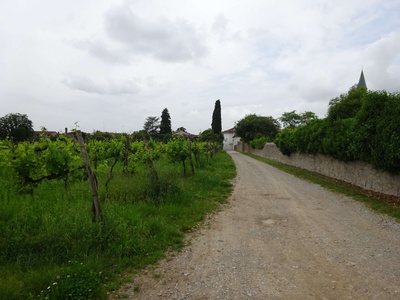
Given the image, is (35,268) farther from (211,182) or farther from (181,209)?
(211,182)

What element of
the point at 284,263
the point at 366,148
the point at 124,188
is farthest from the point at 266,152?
the point at 284,263

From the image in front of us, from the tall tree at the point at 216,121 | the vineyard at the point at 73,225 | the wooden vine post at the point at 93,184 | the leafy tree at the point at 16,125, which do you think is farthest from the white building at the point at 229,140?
the wooden vine post at the point at 93,184

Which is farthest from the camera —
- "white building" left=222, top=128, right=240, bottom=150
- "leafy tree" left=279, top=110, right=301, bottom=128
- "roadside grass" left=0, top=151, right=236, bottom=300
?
"white building" left=222, top=128, right=240, bottom=150

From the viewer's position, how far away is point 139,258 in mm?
4383

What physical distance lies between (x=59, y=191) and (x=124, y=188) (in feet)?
5.32

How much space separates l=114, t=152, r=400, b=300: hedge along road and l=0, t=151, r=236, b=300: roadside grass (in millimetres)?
403

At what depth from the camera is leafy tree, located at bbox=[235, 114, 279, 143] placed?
60812 millimetres

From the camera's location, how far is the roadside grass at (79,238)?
3.46 m

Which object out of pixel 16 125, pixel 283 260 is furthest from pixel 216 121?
pixel 283 260

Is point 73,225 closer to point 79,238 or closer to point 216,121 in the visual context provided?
point 79,238

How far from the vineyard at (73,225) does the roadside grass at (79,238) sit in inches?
0.4

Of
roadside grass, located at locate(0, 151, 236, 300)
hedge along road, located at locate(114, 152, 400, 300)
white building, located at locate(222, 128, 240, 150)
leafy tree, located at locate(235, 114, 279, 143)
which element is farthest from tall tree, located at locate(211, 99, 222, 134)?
roadside grass, located at locate(0, 151, 236, 300)

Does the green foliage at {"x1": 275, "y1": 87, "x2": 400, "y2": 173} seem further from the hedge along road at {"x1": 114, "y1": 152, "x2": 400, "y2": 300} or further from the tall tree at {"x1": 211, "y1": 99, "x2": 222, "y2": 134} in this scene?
the tall tree at {"x1": 211, "y1": 99, "x2": 222, "y2": 134}

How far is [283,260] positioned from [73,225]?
3.48 metres
